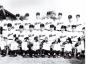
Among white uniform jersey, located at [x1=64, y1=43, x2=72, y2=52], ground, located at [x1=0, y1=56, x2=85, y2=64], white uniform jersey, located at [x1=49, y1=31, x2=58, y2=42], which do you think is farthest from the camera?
white uniform jersey, located at [x1=49, y1=31, x2=58, y2=42]

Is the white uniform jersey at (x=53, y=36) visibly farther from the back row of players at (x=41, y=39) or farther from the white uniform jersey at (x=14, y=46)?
the white uniform jersey at (x=14, y=46)

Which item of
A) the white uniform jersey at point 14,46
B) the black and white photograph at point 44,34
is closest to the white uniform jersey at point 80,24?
the black and white photograph at point 44,34

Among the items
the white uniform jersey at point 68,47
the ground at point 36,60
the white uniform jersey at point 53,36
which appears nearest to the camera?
the ground at point 36,60

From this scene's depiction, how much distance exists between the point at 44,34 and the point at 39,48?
0.56 ft

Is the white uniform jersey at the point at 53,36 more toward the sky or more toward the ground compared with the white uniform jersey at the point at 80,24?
more toward the ground

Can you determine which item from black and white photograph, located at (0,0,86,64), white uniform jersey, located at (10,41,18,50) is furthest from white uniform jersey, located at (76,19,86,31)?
white uniform jersey, located at (10,41,18,50)

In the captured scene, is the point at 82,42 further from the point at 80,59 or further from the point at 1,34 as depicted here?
the point at 1,34

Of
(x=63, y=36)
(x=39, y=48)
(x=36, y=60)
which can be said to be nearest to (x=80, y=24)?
(x=63, y=36)

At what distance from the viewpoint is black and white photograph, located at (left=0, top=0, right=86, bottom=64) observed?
6.72 ft

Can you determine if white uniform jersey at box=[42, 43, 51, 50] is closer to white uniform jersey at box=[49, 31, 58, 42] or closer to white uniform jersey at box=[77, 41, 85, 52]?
white uniform jersey at box=[49, 31, 58, 42]

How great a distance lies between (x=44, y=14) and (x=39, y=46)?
0.46 m

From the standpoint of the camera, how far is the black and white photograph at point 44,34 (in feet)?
6.72

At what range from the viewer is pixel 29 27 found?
2.46 meters

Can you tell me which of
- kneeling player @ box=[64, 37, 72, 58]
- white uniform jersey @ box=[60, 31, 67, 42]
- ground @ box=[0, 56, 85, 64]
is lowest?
ground @ box=[0, 56, 85, 64]
